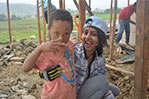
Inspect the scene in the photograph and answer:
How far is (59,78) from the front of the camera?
135 centimetres

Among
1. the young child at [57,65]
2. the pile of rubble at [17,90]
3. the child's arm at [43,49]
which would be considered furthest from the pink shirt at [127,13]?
the child's arm at [43,49]

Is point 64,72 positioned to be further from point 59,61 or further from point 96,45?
point 96,45

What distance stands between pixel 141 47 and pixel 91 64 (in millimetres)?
535

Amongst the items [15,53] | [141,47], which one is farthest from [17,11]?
[141,47]

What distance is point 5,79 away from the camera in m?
3.61

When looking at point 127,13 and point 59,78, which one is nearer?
point 59,78

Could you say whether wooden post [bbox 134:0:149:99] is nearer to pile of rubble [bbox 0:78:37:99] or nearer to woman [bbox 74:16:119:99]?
woman [bbox 74:16:119:99]

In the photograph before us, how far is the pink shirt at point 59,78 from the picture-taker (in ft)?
4.26

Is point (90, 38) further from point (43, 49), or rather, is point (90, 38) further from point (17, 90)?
point (17, 90)

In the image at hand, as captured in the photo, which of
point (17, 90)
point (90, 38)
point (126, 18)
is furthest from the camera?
point (126, 18)

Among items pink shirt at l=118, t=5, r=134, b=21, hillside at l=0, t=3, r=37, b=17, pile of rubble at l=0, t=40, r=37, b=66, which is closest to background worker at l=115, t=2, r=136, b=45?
pink shirt at l=118, t=5, r=134, b=21

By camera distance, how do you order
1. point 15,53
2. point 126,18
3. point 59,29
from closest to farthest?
point 59,29, point 126,18, point 15,53

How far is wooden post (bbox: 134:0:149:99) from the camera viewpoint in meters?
1.14

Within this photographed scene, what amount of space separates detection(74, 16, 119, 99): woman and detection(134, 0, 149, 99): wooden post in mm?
349
